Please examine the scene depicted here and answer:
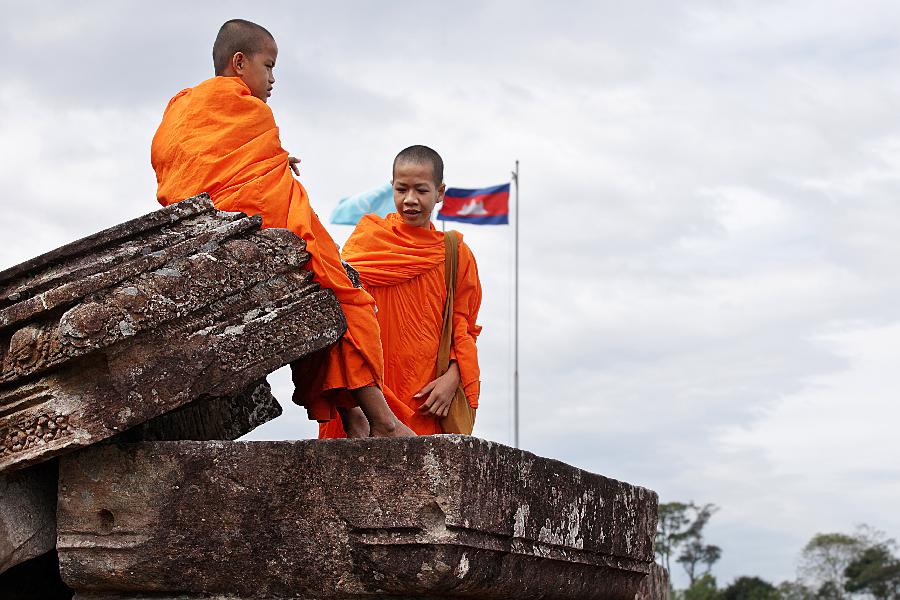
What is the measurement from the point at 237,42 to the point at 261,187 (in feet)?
2.85

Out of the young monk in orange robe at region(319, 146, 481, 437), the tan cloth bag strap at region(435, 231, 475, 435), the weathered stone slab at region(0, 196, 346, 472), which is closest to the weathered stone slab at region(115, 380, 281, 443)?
the weathered stone slab at region(0, 196, 346, 472)

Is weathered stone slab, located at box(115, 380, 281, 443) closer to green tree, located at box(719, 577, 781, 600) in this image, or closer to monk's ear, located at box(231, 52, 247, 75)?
monk's ear, located at box(231, 52, 247, 75)

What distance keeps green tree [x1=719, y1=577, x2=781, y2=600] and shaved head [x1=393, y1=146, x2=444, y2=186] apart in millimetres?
45439

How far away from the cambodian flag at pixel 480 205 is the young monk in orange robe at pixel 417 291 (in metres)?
14.2

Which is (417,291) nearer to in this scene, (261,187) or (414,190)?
(414,190)

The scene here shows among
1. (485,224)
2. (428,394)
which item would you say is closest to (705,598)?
(485,224)

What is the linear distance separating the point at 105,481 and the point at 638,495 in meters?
2.37

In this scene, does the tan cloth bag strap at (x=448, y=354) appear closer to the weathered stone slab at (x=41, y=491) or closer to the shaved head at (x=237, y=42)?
the weathered stone slab at (x=41, y=491)

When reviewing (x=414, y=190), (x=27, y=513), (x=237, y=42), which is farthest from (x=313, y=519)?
(x=414, y=190)

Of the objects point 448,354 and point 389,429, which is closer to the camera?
point 389,429

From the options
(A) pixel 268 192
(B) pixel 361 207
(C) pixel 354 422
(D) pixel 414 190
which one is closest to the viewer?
(A) pixel 268 192

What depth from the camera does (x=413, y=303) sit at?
20.8 ft

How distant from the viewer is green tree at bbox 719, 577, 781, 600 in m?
49.0

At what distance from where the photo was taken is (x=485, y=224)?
20.9 metres
